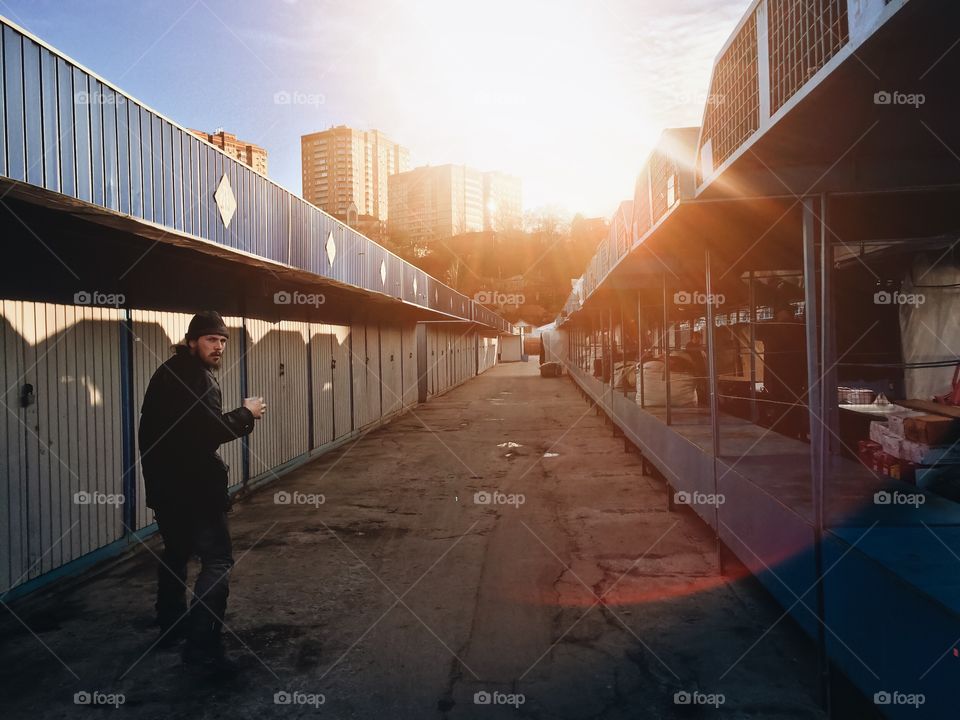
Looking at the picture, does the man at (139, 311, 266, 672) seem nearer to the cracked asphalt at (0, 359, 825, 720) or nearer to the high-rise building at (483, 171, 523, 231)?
the cracked asphalt at (0, 359, 825, 720)

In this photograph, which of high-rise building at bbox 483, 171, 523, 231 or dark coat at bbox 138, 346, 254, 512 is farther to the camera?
high-rise building at bbox 483, 171, 523, 231

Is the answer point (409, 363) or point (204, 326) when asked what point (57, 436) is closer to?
point (204, 326)

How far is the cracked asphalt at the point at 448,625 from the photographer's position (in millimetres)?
3689

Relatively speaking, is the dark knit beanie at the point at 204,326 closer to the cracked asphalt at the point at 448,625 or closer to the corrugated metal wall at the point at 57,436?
the corrugated metal wall at the point at 57,436

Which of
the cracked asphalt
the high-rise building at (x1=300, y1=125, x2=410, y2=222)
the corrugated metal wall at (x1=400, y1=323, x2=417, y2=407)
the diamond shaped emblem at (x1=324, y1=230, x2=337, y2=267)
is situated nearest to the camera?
the cracked asphalt

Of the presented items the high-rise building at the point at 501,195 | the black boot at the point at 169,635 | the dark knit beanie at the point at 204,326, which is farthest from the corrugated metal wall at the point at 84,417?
the high-rise building at the point at 501,195

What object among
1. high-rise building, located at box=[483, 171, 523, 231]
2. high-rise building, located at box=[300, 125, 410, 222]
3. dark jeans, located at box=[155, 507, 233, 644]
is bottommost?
dark jeans, located at box=[155, 507, 233, 644]

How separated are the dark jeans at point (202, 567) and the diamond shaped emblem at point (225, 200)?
157 inches

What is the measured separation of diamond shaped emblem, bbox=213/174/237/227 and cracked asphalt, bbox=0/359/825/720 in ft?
11.4

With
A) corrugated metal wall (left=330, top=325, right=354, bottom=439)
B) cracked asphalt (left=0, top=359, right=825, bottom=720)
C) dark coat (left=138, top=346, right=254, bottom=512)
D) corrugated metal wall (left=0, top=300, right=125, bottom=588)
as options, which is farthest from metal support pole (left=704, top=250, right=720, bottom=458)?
corrugated metal wall (left=330, top=325, right=354, bottom=439)

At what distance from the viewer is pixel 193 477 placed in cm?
424

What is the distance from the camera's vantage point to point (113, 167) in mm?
5242

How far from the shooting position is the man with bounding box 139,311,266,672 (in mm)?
4160

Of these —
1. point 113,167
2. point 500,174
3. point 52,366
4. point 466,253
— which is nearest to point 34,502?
point 52,366
